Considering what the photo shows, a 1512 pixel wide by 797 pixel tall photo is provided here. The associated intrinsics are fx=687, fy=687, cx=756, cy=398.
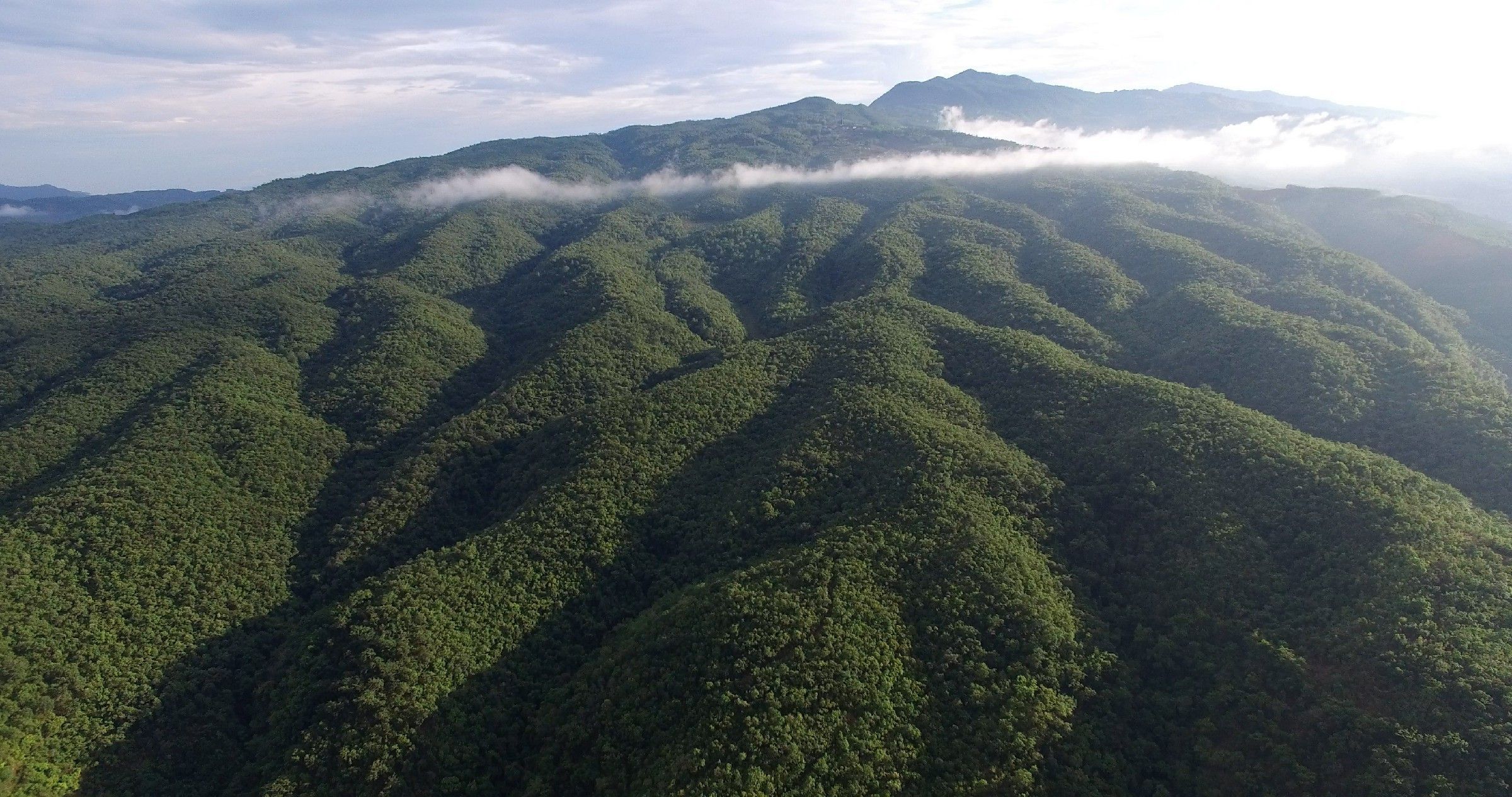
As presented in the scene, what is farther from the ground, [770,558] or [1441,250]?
[1441,250]

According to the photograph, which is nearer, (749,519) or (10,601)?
(10,601)

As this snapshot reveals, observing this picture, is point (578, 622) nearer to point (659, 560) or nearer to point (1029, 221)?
point (659, 560)

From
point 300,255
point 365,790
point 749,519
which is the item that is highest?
point 300,255

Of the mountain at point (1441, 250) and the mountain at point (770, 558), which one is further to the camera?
the mountain at point (1441, 250)

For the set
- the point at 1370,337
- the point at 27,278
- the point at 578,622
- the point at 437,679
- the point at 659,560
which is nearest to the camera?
the point at 437,679

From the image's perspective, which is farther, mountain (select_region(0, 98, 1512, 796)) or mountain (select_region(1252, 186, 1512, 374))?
mountain (select_region(1252, 186, 1512, 374))

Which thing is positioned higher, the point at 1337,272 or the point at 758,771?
the point at 1337,272

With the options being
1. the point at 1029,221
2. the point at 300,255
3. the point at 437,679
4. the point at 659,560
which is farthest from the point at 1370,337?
the point at 300,255

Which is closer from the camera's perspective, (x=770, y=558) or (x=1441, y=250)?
(x=770, y=558)
